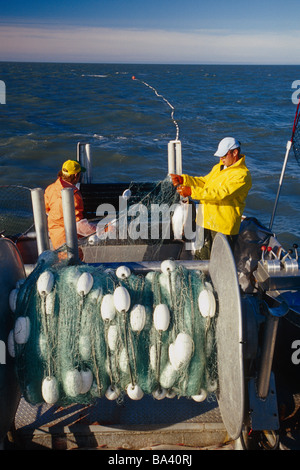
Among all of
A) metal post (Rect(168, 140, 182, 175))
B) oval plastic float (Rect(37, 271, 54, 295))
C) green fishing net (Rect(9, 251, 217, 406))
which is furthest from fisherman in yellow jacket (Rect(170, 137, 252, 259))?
oval plastic float (Rect(37, 271, 54, 295))

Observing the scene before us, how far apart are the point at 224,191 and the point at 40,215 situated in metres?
1.82

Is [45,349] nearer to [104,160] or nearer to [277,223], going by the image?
[277,223]

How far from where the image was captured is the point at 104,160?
19.2 meters

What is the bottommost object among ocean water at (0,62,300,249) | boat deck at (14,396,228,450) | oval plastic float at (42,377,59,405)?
ocean water at (0,62,300,249)

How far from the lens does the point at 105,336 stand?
256 cm

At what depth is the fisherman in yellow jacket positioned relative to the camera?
3.84m

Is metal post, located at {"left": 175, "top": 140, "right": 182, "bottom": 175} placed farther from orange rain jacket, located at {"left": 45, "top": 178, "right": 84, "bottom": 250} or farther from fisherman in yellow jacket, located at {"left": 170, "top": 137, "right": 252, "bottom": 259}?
orange rain jacket, located at {"left": 45, "top": 178, "right": 84, "bottom": 250}

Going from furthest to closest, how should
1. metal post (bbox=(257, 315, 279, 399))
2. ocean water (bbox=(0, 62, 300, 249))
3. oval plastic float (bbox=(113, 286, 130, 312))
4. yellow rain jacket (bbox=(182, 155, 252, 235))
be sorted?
ocean water (bbox=(0, 62, 300, 249)) < yellow rain jacket (bbox=(182, 155, 252, 235)) < oval plastic float (bbox=(113, 286, 130, 312)) < metal post (bbox=(257, 315, 279, 399))

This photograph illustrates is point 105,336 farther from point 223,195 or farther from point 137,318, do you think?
point 223,195

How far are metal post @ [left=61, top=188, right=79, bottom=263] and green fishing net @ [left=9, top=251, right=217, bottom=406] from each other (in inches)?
13.7

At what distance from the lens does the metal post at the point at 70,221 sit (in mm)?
2756

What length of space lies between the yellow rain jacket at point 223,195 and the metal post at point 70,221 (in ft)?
4.45

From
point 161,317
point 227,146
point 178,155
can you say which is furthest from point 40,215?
point 178,155

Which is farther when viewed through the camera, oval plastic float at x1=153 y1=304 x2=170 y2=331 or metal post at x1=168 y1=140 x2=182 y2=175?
metal post at x1=168 y1=140 x2=182 y2=175
